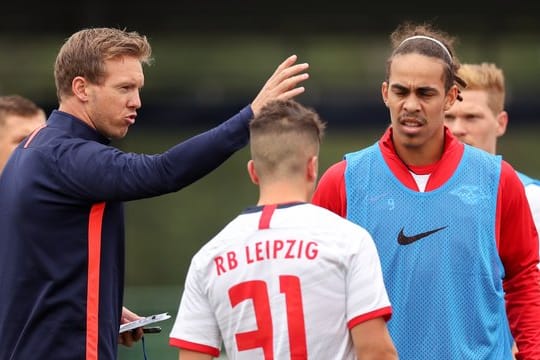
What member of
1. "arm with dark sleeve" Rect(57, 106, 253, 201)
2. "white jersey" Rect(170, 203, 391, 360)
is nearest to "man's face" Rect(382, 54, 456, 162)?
"arm with dark sleeve" Rect(57, 106, 253, 201)

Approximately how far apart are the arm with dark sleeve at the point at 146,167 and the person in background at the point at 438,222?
46 cm

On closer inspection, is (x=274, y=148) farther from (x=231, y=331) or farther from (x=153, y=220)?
(x=153, y=220)

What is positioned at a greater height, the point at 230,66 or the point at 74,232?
the point at 230,66

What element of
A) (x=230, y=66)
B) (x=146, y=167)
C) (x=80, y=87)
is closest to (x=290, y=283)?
(x=146, y=167)

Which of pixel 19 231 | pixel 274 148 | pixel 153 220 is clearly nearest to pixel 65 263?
pixel 19 231

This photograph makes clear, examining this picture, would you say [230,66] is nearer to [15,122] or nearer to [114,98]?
[15,122]

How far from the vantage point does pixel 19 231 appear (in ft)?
16.3

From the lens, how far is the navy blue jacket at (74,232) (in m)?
4.87

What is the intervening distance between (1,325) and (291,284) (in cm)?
142

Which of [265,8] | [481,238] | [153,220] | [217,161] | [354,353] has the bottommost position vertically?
[354,353]

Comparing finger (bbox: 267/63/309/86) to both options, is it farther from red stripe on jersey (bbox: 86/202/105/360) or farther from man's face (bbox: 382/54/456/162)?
red stripe on jersey (bbox: 86/202/105/360)

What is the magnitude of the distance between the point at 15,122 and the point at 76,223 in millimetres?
2405

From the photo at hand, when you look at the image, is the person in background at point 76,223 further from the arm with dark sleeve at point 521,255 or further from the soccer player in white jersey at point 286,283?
the arm with dark sleeve at point 521,255

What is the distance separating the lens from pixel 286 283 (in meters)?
4.16
